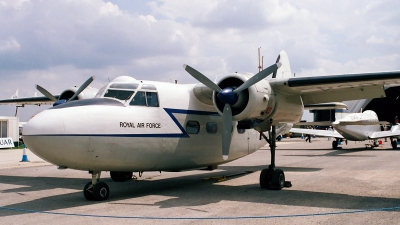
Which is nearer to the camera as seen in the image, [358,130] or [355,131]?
[355,131]

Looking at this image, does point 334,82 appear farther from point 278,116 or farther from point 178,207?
point 178,207

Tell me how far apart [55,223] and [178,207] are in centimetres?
285

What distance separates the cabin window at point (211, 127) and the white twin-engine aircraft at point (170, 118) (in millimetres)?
34

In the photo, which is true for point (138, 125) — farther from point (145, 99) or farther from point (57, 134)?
point (57, 134)

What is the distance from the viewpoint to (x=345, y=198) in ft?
33.2

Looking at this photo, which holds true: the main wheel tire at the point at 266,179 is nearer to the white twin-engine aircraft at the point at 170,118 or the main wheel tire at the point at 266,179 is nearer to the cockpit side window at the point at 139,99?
the white twin-engine aircraft at the point at 170,118

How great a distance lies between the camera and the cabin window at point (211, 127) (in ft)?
41.4

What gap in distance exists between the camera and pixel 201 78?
11078mm

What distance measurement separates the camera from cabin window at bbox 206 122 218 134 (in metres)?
12.6

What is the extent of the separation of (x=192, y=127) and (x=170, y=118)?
3.46 ft

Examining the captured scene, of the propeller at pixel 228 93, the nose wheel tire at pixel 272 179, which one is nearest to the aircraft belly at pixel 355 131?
the nose wheel tire at pixel 272 179

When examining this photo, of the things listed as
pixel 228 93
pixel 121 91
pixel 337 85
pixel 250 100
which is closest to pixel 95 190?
pixel 121 91

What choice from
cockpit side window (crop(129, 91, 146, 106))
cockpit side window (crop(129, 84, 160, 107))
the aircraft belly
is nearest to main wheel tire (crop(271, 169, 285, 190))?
cockpit side window (crop(129, 84, 160, 107))

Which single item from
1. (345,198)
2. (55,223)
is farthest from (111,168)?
(345,198)
